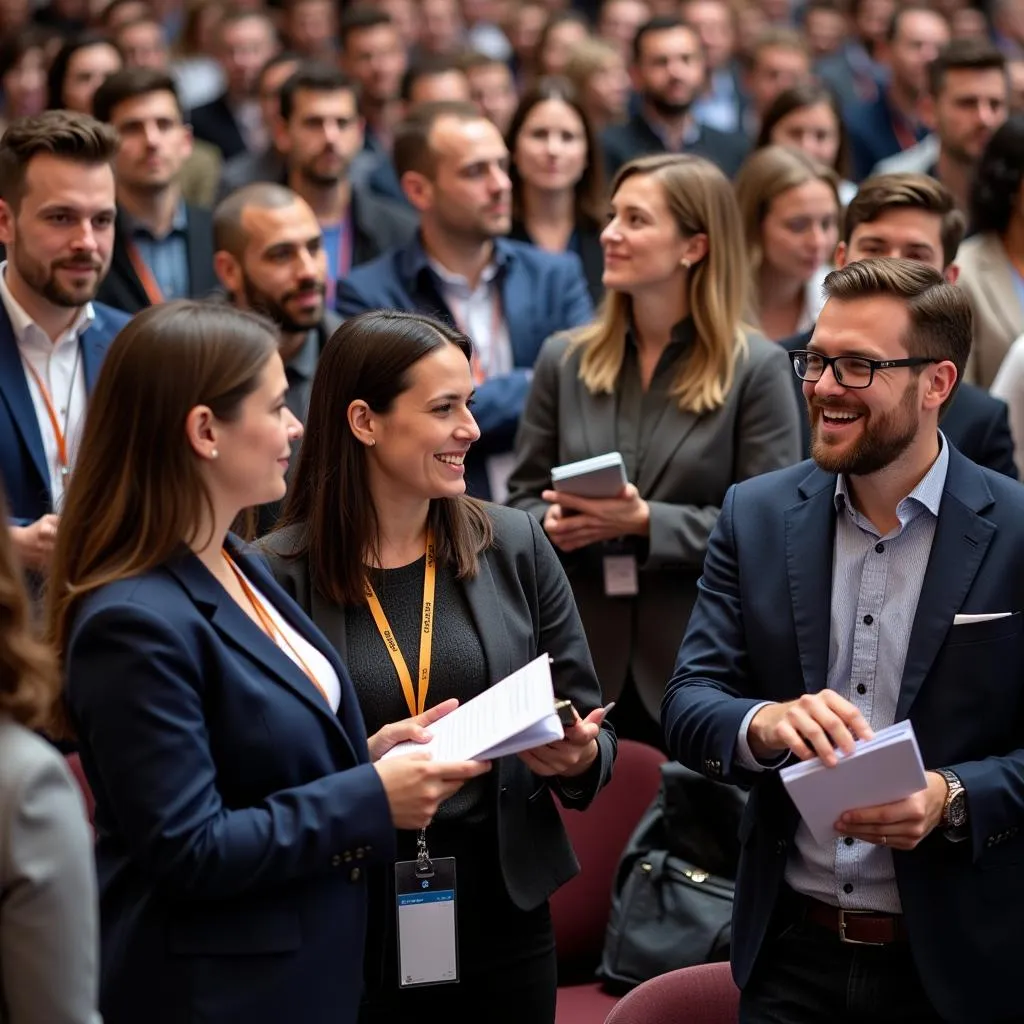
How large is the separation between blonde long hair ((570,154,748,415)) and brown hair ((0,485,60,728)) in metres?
2.51

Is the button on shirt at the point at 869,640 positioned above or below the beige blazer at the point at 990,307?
below

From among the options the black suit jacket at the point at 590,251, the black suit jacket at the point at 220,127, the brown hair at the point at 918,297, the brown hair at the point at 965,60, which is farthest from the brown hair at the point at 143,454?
the black suit jacket at the point at 220,127

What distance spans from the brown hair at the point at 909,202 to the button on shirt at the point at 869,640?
173 centimetres

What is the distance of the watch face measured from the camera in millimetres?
2588

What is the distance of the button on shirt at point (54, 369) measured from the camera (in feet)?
13.6

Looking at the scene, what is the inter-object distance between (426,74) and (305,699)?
5855 millimetres

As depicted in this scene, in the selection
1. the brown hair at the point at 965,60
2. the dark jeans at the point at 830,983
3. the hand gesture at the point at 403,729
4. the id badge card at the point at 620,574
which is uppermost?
the brown hair at the point at 965,60

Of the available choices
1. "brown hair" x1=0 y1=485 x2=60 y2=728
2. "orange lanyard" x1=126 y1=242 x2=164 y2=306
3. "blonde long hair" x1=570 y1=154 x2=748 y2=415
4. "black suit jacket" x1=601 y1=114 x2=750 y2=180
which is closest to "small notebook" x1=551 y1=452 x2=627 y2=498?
"blonde long hair" x1=570 y1=154 x2=748 y2=415

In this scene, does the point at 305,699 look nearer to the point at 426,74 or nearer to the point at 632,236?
the point at 632,236

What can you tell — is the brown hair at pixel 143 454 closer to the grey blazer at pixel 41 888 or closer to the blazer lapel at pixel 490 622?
the grey blazer at pixel 41 888

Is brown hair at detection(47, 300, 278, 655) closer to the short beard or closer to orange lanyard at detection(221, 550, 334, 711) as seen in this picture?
orange lanyard at detection(221, 550, 334, 711)

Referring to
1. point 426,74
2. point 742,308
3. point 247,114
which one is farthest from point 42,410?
point 247,114

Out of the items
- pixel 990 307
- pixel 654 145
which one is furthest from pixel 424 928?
pixel 654 145

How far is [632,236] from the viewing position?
435 cm
